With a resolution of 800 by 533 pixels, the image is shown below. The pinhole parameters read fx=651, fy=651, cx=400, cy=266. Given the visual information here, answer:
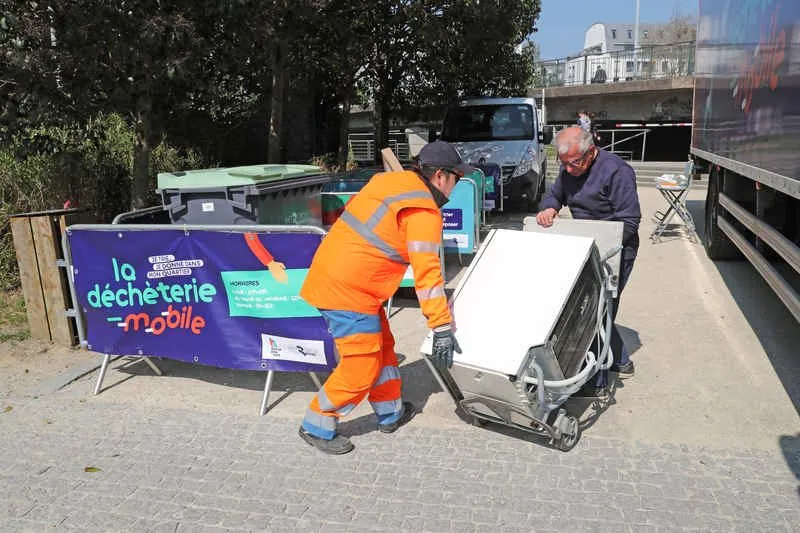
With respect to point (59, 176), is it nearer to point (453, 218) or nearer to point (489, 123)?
point (453, 218)

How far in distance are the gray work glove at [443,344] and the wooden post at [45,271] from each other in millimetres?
3642

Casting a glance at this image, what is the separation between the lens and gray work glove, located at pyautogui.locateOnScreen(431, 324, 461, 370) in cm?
335

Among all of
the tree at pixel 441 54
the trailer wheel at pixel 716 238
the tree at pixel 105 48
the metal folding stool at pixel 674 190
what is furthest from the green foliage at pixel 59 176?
the metal folding stool at pixel 674 190

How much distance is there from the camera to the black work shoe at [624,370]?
15.5ft

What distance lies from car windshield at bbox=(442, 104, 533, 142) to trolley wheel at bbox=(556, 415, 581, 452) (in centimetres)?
949

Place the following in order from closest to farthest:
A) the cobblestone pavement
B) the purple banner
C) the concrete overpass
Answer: the cobblestone pavement
the purple banner
the concrete overpass

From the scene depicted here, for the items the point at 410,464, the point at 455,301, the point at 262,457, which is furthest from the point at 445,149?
the point at 262,457

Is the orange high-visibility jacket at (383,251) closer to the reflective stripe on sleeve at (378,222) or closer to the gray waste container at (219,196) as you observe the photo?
the reflective stripe on sleeve at (378,222)

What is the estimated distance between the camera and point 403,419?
4.13 m

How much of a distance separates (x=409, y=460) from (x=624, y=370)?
1937 mm

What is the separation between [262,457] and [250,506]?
1.64 feet

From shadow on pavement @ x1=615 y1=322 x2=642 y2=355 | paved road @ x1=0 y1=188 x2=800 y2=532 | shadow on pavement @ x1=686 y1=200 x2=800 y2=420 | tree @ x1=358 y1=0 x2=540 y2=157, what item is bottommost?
shadow on pavement @ x1=686 y1=200 x2=800 y2=420

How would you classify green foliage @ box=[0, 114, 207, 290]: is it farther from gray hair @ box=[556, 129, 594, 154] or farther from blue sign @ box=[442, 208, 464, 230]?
gray hair @ box=[556, 129, 594, 154]

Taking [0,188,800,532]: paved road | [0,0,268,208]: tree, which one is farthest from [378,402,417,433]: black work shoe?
[0,0,268,208]: tree
